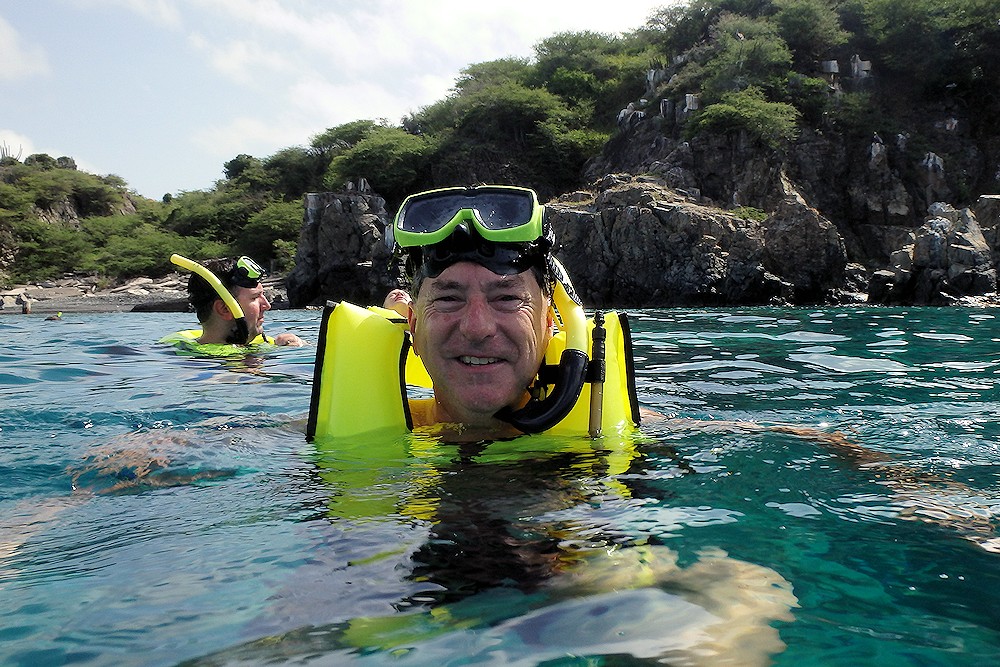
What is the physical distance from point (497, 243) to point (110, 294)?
1356 inches

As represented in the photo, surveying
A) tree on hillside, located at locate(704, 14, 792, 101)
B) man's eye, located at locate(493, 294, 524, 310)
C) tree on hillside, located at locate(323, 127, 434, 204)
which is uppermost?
tree on hillside, located at locate(704, 14, 792, 101)

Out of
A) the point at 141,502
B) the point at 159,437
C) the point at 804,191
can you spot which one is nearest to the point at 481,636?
the point at 141,502

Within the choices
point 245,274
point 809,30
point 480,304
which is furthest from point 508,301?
point 809,30

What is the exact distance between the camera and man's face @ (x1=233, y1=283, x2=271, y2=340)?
7500 millimetres

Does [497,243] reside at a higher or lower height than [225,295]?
higher

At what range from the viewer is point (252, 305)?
300 inches

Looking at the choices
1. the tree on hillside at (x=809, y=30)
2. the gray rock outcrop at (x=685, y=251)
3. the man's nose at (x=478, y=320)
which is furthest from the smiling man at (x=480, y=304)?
the tree on hillside at (x=809, y=30)

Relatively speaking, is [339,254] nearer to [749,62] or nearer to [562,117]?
[562,117]

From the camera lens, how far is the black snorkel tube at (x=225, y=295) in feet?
23.2

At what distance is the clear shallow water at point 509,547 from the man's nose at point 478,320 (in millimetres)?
475

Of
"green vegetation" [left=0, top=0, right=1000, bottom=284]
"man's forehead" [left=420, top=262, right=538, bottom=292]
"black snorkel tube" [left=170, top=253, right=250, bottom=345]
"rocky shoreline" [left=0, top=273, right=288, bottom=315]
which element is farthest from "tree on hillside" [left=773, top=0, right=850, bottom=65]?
"man's forehead" [left=420, top=262, right=538, bottom=292]

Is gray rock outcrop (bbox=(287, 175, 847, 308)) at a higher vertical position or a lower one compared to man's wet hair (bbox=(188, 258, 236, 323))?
higher

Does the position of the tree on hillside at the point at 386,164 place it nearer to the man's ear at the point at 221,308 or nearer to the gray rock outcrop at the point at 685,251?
the gray rock outcrop at the point at 685,251

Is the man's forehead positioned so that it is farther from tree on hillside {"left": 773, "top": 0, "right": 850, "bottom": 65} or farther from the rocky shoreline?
tree on hillside {"left": 773, "top": 0, "right": 850, "bottom": 65}
